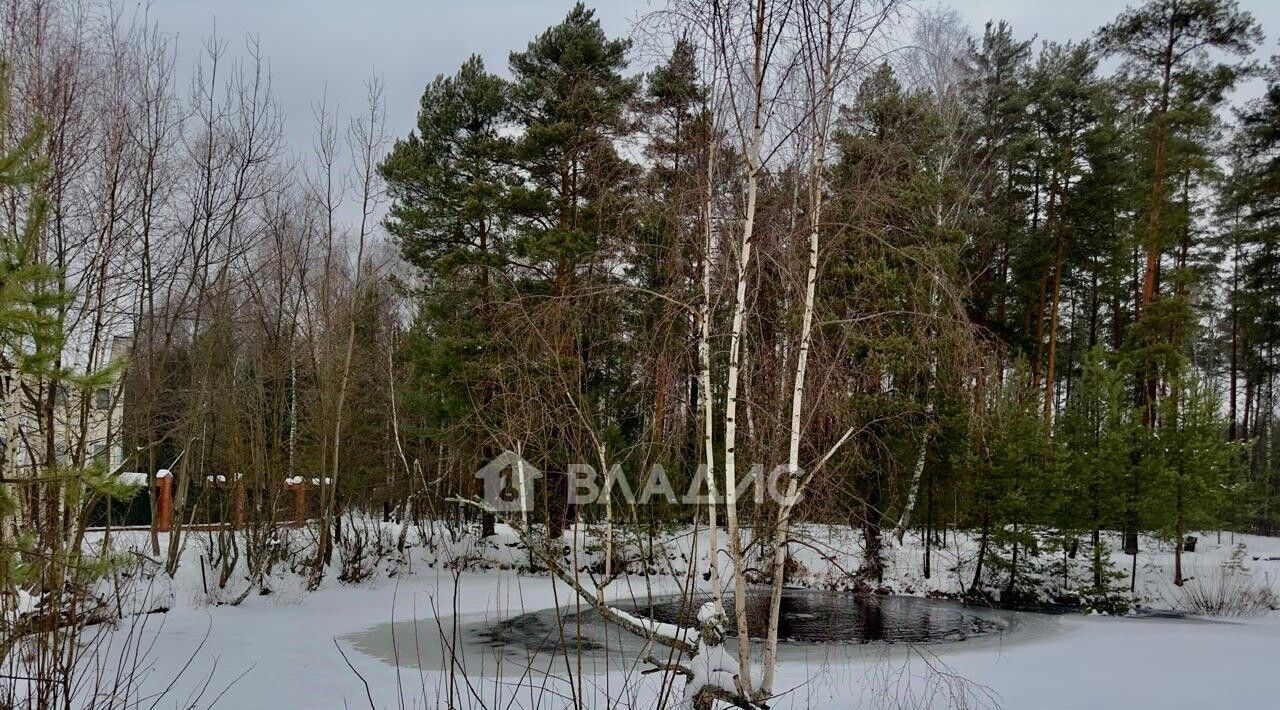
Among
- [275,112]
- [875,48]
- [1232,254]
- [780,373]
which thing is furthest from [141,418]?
[1232,254]

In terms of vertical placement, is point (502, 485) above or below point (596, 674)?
Answer: above

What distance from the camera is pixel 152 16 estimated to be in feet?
30.0

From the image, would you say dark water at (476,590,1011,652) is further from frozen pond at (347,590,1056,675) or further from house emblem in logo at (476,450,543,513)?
house emblem in logo at (476,450,543,513)

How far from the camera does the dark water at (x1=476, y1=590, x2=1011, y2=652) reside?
9.33 metres

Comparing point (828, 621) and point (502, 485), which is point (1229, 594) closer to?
point (828, 621)

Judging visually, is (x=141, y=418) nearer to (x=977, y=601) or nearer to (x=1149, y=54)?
(x=977, y=601)

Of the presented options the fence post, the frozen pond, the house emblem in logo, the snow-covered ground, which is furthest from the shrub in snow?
the fence post

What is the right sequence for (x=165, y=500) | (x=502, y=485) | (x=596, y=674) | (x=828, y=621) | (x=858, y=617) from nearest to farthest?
(x=596, y=674) → (x=828, y=621) → (x=858, y=617) → (x=502, y=485) → (x=165, y=500)

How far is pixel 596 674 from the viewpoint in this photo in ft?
19.6

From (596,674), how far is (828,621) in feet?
18.9

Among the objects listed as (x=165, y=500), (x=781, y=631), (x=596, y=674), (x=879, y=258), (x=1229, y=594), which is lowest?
(x=781, y=631)

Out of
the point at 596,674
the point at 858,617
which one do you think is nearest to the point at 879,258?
the point at 858,617

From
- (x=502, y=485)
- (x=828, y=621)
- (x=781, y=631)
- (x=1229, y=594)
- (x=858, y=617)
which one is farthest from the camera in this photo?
(x=502, y=485)

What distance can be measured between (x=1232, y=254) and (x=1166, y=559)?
43.6ft
